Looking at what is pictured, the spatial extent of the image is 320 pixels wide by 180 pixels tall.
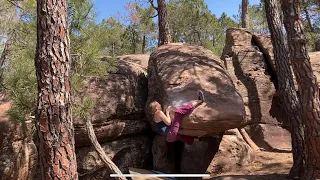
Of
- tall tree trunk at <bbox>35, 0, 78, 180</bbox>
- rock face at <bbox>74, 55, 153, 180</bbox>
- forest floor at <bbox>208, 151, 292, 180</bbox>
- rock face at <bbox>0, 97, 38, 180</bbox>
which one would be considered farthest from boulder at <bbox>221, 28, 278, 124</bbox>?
tall tree trunk at <bbox>35, 0, 78, 180</bbox>

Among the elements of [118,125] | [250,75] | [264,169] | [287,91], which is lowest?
[264,169]

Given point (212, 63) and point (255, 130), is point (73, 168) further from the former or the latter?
point (255, 130)

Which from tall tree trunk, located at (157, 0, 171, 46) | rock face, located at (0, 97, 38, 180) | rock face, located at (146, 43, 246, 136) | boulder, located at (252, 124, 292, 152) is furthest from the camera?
tall tree trunk, located at (157, 0, 171, 46)

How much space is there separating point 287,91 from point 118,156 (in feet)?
13.4

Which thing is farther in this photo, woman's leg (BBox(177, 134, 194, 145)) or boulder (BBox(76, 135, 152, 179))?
boulder (BBox(76, 135, 152, 179))

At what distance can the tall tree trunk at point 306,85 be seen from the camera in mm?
5027

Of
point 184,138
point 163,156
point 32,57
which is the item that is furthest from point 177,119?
point 32,57

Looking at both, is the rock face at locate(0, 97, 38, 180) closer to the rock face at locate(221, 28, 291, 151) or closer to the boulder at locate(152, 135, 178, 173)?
the boulder at locate(152, 135, 178, 173)

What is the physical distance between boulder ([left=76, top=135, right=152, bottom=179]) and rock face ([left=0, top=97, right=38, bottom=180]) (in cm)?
112

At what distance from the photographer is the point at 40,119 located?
3.78m

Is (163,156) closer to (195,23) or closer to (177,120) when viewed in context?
(177,120)

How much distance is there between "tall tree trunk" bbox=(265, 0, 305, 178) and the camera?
588 centimetres

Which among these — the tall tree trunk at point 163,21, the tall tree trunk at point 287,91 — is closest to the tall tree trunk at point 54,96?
the tall tree trunk at point 287,91

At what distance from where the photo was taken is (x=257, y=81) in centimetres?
968
